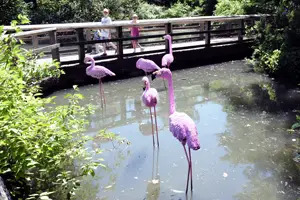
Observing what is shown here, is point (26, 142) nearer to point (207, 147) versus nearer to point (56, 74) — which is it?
point (207, 147)

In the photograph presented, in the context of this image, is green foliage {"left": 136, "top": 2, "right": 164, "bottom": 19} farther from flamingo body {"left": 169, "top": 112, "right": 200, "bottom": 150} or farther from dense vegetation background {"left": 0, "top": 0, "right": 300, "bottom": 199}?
flamingo body {"left": 169, "top": 112, "right": 200, "bottom": 150}

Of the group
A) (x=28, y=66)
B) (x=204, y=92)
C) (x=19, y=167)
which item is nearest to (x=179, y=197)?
(x=19, y=167)

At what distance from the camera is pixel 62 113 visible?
11.9 feet

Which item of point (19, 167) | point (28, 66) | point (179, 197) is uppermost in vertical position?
point (28, 66)

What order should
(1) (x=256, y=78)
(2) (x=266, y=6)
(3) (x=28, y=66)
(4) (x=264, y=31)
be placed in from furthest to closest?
(2) (x=266, y=6)
(4) (x=264, y=31)
(1) (x=256, y=78)
(3) (x=28, y=66)

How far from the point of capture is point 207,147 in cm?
571

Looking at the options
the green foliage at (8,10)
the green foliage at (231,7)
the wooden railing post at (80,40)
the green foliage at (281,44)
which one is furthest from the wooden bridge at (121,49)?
the green foliage at (8,10)

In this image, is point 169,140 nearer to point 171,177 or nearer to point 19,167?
point 171,177

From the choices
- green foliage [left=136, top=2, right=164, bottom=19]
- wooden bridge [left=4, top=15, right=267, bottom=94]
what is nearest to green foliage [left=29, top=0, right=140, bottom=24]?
green foliage [left=136, top=2, right=164, bottom=19]

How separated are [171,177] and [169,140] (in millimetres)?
1263

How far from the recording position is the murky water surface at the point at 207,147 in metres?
4.55

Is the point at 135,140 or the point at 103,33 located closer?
the point at 135,140

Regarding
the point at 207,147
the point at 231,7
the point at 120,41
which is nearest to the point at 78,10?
the point at 231,7

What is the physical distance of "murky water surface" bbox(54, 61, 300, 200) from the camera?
4555 millimetres
